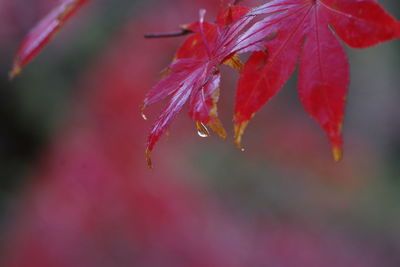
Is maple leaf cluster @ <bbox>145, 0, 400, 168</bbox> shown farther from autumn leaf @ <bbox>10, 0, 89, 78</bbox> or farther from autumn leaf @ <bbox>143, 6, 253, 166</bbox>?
autumn leaf @ <bbox>10, 0, 89, 78</bbox>

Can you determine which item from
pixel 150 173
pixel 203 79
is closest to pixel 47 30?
pixel 203 79

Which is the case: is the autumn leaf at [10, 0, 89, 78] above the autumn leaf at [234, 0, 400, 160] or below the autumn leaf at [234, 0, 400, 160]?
above

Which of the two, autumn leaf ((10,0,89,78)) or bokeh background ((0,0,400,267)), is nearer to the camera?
autumn leaf ((10,0,89,78))

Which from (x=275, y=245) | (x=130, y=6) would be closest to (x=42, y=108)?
(x=130, y=6)

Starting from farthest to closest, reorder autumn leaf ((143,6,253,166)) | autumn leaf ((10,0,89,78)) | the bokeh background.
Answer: the bokeh background → autumn leaf ((10,0,89,78)) → autumn leaf ((143,6,253,166))

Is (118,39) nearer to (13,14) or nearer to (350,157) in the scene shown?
(13,14)

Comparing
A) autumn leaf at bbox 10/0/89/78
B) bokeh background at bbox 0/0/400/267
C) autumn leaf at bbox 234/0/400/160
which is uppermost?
autumn leaf at bbox 10/0/89/78

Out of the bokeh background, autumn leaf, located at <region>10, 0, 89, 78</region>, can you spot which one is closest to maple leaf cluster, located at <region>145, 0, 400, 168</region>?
autumn leaf, located at <region>10, 0, 89, 78</region>

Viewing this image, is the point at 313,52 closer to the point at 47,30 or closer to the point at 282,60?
the point at 282,60

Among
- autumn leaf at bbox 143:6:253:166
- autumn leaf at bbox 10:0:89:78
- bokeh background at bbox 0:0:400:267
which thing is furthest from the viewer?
bokeh background at bbox 0:0:400:267
